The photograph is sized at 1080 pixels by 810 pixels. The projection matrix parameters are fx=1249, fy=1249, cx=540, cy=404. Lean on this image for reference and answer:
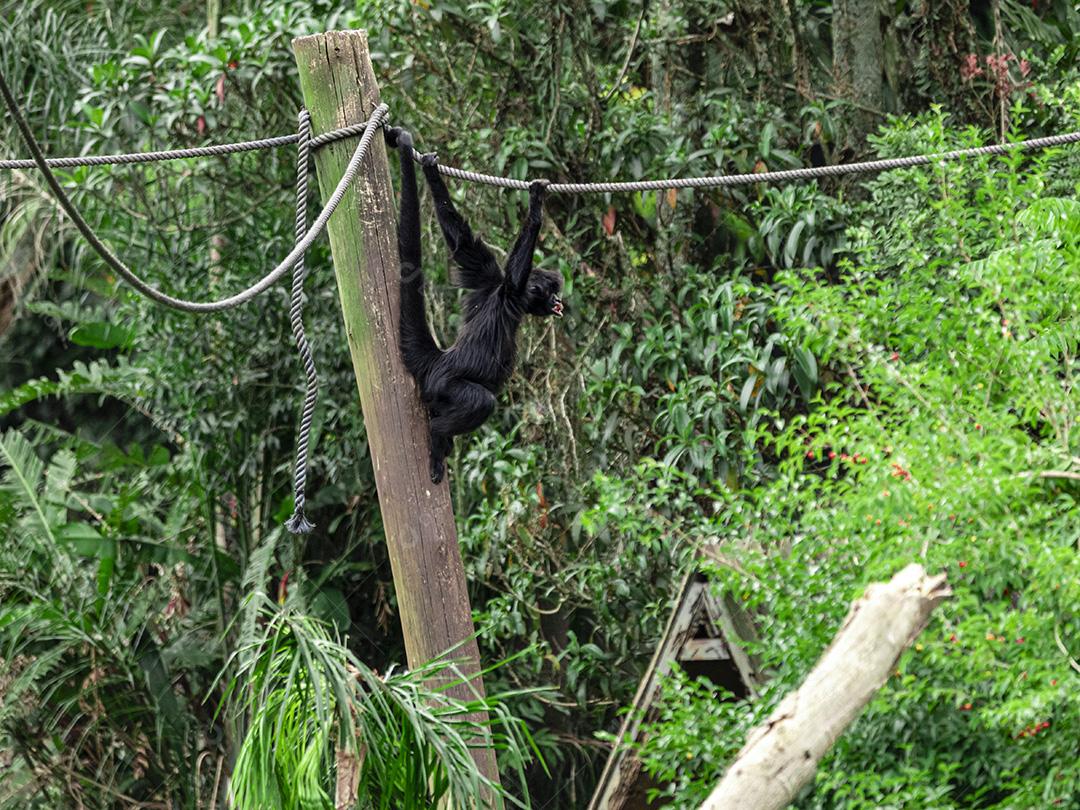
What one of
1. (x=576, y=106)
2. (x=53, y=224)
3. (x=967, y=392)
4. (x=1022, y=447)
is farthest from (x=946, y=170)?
(x=53, y=224)

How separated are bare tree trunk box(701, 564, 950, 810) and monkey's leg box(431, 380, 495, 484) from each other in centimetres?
202

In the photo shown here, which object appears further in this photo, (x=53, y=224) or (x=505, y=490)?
(x=53, y=224)

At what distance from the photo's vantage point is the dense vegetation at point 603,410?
167 inches

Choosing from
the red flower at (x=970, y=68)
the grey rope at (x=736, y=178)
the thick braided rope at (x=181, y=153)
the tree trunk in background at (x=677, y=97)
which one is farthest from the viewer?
the tree trunk in background at (x=677, y=97)

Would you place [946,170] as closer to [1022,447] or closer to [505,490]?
[1022,447]

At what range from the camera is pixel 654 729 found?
525cm

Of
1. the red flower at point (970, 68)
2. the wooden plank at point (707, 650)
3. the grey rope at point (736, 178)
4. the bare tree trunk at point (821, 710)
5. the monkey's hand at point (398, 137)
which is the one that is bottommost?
the wooden plank at point (707, 650)

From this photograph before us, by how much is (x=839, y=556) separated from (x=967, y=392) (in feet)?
2.62

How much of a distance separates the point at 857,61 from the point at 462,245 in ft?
10.8

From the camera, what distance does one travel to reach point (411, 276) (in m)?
4.54

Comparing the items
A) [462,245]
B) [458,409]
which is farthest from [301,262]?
[462,245]

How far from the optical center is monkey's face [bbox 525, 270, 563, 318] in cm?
553

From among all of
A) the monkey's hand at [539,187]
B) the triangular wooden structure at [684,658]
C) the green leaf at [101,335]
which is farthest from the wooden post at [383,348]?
the green leaf at [101,335]

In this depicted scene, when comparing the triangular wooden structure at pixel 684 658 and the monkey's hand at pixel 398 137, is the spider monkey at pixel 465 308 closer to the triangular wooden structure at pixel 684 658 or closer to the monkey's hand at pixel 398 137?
the monkey's hand at pixel 398 137
